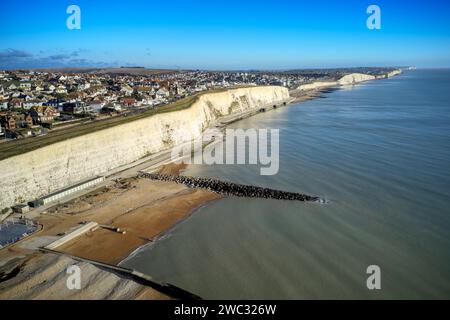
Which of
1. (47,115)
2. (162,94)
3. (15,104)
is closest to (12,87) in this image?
(15,104)

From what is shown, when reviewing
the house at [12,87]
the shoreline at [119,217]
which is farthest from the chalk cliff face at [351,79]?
the shoreline at [119,217]

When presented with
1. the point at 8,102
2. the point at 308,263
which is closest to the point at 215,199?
the point at 308,263

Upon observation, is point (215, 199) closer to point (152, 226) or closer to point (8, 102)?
point (152, 226)

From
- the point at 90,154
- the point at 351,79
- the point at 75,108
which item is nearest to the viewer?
the point at 90,154

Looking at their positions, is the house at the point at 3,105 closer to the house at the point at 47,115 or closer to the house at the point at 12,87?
the house at the point at 47,115

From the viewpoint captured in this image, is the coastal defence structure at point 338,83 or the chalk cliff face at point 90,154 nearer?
the chalk cliff face at point 90,154

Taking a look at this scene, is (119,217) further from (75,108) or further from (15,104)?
(15,104)

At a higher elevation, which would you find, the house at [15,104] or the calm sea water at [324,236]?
the house at [15,104]
